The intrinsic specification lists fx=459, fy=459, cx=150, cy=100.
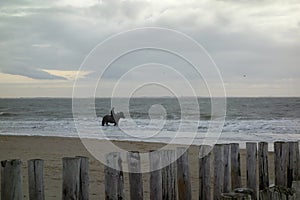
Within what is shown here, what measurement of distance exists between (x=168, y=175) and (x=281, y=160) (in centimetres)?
148

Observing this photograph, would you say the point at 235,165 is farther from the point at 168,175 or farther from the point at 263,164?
the point at 168,175

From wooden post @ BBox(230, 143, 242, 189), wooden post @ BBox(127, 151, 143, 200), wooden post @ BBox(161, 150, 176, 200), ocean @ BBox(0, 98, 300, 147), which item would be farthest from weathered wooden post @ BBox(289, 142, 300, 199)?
ocean @ BBox(0, 98, 300, 147)

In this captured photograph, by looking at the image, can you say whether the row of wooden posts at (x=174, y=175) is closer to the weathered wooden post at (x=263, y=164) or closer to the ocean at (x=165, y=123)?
the weathered wooden post at (x=263, y=164)

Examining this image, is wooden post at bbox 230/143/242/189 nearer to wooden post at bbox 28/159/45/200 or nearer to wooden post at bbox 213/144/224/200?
wooden post at bbox 213/144/224/200

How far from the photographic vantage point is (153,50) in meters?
6.46

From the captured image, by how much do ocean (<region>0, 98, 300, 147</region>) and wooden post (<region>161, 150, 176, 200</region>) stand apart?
3946mm

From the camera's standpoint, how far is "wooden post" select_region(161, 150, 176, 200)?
4.18 meters

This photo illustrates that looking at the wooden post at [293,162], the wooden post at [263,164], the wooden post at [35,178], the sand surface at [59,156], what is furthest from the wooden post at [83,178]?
the sand surface at [59,156]

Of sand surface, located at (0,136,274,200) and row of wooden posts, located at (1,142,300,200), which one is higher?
row of wooden posts, located at (1,142,300,200)

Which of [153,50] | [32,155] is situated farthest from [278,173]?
[32,155]

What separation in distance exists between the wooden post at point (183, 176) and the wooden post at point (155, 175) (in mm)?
310

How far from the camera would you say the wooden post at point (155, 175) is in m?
4.12

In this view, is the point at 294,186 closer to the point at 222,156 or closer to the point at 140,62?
the point at 222,156

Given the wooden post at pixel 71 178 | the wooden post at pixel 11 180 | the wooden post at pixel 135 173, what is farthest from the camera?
the wooden post at pixel 135 173
